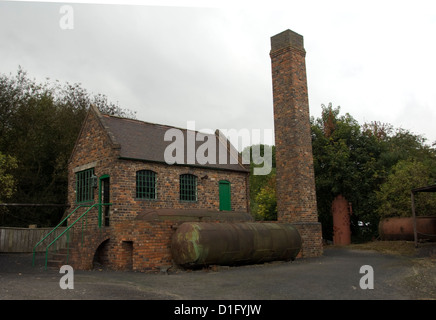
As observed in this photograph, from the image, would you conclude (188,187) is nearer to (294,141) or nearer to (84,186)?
(84,186)

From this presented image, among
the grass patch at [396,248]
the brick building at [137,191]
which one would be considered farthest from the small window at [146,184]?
the grass patch at [396,248]

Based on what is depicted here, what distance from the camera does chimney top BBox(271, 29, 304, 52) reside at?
1823 centimetres

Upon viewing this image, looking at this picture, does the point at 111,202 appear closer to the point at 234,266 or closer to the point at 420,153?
the point at 234,266

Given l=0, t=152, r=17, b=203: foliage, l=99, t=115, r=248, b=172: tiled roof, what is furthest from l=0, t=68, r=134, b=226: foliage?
l=99, t=115, r=248, b=172: tiled roof

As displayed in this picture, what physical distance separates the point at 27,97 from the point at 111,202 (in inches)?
578

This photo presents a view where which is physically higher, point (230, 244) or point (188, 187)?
point (188, 187)

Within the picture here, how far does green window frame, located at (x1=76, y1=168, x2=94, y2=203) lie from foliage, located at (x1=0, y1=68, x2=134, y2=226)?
727 centimetres

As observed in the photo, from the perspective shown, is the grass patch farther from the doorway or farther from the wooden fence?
the wooden fence

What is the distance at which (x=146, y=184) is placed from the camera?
17.0 meters

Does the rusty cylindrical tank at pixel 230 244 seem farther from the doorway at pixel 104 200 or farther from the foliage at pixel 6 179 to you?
the foliage at pixel 6 179

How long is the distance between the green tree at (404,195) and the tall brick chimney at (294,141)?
7962 mm

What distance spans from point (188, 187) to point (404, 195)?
1340 cm

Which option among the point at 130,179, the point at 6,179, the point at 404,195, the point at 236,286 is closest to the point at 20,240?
the point at 6,179
